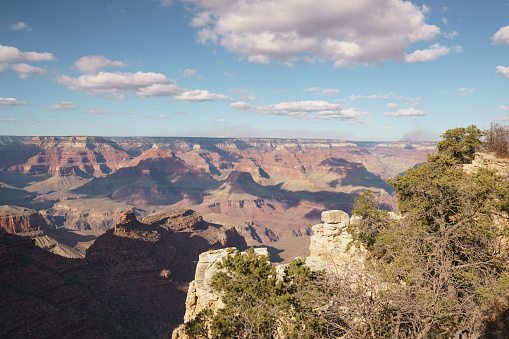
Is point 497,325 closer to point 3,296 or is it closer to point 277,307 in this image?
point 277,307

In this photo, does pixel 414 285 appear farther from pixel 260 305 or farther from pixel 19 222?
pixel 19 222

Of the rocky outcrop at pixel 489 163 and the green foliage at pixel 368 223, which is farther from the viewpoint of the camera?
the green foliage at pixel 368 223

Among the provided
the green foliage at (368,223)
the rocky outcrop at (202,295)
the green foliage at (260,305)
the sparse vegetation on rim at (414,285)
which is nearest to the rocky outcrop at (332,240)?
the green foliage at (368,223)

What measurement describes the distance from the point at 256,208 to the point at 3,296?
161318 mm

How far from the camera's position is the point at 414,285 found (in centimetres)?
1315

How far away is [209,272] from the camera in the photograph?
2031 cm

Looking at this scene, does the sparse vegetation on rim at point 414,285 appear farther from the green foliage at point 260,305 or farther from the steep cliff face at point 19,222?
the steep cliff face at point 19,222

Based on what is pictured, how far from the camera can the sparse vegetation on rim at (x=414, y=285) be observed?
1212cm

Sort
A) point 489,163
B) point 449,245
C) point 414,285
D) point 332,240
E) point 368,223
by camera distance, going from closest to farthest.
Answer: point 414,285 < point 449,245 < point 489,163 < point 368,223 < point 332,240

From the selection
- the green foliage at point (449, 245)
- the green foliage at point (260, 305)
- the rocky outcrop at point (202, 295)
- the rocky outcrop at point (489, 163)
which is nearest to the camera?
the green foliage at point (449, 245)

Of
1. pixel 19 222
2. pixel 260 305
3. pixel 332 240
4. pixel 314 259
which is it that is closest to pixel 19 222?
pixel 19 222

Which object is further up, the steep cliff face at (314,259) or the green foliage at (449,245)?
the green foliage at (449,245)

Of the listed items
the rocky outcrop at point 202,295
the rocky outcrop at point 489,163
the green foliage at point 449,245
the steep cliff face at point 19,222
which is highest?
the rocky outcrop at point 489,163

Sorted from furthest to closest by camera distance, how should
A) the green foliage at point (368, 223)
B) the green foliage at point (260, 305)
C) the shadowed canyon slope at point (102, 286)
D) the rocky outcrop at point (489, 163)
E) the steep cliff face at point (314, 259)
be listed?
the shadowed canyon slope at point (102, 286) → the green foliage at point (368, 223) → the rocky outcrop at point (489, 163) → the steep cliff face at point (314, 259) → the green foliage at point (260, 305)
